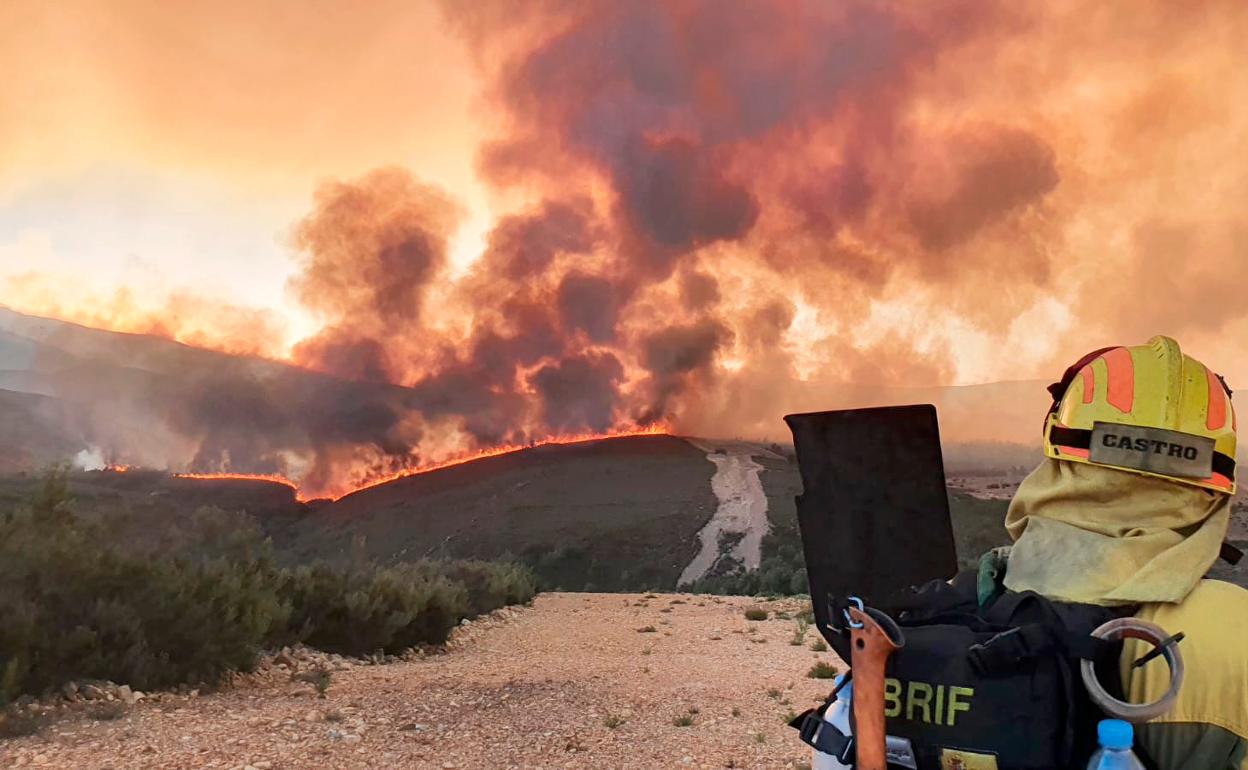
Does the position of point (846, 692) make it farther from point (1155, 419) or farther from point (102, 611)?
point (102, 611)

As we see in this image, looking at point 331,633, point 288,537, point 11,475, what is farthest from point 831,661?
point 288,537

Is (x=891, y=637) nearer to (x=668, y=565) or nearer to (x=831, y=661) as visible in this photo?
(x=831, y=661)

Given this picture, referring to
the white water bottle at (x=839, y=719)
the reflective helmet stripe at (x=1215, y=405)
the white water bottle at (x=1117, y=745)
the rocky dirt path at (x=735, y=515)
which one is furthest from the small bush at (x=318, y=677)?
the rocky dirt path at (x=735, y=515)

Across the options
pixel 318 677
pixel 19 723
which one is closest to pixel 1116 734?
pixel 19 723

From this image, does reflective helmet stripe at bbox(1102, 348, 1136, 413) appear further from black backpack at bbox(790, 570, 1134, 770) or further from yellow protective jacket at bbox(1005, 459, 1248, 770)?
black backpack at bbox(790, 570, 1134, 770)

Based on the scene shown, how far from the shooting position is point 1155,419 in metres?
1.52

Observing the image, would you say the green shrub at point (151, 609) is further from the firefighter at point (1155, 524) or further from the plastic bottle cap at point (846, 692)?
the firefighter at point (1155, 524)

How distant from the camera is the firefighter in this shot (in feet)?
4.36

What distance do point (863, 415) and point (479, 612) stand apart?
13953 mm

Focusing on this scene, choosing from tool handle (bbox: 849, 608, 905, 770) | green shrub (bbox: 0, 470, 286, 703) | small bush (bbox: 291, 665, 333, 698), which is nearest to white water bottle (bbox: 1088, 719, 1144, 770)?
tool handle (bbox: 849, 608, 905, 770)

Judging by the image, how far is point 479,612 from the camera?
601 inches

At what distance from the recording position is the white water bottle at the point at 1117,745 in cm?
129

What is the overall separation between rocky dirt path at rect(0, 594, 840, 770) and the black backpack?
5.25 meters

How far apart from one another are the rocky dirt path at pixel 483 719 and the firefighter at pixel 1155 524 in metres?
5.25
